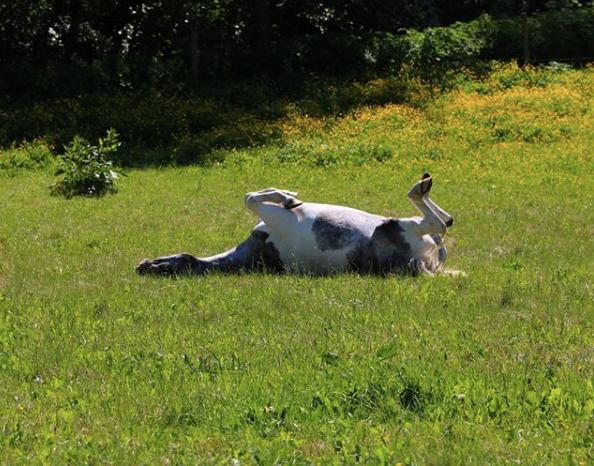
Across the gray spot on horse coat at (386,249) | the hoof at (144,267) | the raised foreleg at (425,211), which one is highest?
the raised foreleg at (425,211)

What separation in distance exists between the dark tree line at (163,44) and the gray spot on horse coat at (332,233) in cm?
2099

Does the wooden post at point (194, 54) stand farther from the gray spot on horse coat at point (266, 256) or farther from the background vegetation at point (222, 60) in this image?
the gray spot on horse coat at point (266, 256)

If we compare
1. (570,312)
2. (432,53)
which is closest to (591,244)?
(570,312)

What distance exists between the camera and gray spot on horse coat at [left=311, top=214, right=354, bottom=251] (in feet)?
30.5

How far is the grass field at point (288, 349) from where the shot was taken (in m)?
4.90

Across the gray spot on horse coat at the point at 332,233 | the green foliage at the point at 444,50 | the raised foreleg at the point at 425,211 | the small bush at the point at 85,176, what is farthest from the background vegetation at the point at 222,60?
the raised foreleg at the point at 425,211

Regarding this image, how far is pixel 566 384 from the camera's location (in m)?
5.62

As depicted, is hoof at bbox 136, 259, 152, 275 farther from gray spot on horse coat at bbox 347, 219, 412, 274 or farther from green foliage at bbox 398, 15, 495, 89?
green foliage at bbox 398, 15, 495, 89

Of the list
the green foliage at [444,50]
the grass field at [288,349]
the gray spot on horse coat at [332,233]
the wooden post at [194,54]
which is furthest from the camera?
the wooden post at [194,54]

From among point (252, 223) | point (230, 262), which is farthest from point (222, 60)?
point (230, 262)

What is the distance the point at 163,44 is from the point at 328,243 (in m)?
24.8

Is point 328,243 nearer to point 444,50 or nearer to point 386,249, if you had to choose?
point 386,249

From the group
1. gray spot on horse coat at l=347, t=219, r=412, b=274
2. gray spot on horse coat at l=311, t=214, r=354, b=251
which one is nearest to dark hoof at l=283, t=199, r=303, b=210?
gray spot on horse coat at l=311, t=214, r=354, b=251

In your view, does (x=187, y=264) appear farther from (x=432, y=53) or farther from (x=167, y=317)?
(x=432, y=53)
